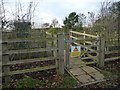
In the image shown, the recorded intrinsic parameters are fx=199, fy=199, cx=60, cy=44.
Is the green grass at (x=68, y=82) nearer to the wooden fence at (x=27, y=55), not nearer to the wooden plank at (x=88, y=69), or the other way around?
the wooden fence at (x=27, y=55)

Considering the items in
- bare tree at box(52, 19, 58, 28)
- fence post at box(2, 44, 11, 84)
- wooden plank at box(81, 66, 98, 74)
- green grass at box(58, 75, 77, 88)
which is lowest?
green grass at box(58, 75, 77, 88)

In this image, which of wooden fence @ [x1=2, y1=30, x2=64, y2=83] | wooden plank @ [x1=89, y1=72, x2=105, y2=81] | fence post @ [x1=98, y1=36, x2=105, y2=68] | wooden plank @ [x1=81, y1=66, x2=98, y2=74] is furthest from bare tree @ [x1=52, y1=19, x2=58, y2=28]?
wooden plank @ [x1=89, y1=72, x2=105, y2=81]

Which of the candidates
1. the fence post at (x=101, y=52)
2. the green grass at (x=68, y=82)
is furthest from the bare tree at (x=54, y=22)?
the green grass at (x=68, y=82)

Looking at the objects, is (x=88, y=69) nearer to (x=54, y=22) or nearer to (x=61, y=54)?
(x=61, y=54)

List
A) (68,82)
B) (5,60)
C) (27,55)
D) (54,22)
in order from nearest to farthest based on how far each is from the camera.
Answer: (5,60), (68,82), (27,55), (54,22)

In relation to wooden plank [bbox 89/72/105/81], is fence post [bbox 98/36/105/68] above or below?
above

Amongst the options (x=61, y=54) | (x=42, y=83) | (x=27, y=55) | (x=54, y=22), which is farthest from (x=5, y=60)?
(x=54, y=22)

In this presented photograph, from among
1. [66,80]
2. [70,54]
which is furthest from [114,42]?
[66,80]

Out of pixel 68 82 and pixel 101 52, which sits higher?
pixel 101 52

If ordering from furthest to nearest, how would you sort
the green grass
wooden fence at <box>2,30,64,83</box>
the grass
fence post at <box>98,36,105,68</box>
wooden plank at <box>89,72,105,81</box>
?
fence post at <box>98,36,105,68</box> → wooden plank at <box>89,72,105,81</box> → the green grass → wooden fence at <box>2,30,64,83</box> → the grass

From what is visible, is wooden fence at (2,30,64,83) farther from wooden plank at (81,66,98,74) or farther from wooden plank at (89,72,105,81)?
wooden plank at (89,72,105,81)

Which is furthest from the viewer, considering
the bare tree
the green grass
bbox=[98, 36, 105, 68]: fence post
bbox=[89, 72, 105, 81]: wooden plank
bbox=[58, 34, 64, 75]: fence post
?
the bare tree

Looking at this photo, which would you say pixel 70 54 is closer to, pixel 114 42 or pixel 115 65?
pixel 115 65

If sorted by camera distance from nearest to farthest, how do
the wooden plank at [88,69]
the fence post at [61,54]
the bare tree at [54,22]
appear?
the fence post at [61,54] < the wooden plank at [88,69] < the bare tree at [54,22]
